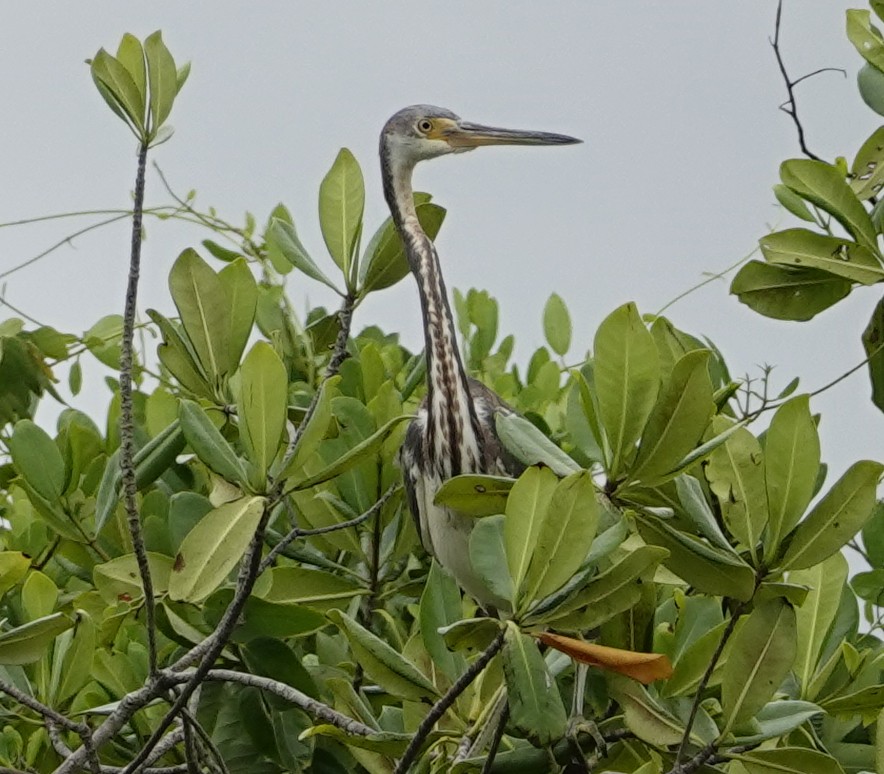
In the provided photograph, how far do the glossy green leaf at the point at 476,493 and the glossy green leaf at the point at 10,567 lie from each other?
23.8 inches

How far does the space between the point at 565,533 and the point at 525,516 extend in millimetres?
46

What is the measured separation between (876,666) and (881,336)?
51 cm

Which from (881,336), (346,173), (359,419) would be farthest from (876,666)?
(346,173)

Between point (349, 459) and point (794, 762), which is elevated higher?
point (349, 459)

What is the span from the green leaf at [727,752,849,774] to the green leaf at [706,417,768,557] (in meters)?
0.23

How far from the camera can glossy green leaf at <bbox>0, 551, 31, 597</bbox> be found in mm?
1899

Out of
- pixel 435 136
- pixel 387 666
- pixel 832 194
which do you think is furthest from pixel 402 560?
pixel 435 136

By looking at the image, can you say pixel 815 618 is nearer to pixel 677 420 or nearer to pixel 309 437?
pixel 677 420

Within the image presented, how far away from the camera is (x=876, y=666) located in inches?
81.7

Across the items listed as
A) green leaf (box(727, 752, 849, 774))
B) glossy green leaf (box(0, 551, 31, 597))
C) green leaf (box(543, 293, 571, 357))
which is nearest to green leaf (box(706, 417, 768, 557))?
green leaf (box(727, 752, 849, 774))

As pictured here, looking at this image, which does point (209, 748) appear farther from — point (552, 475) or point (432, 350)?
point (432, 350)

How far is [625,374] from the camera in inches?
63.9

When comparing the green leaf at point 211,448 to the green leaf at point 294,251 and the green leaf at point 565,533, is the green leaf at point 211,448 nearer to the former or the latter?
the green leaf at point 565,533

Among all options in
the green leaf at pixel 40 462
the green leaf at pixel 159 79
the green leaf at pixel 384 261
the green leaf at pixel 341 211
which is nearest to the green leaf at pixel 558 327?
the green leaf at pixel 384 261
